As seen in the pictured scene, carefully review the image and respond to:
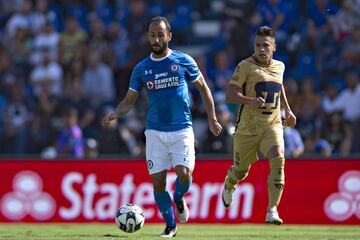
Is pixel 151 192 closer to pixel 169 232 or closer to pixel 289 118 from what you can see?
pixel 289 118

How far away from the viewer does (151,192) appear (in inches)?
710

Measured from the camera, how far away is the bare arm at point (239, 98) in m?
12.2

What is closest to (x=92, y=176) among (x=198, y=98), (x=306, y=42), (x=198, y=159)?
(x=198, y=159)

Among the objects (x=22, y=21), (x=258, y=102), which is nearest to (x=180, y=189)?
(x=258, y=102)

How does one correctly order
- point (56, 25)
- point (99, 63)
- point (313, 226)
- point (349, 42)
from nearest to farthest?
point (313, 226), point (349, 42), point (99, 63), point (56, 25)

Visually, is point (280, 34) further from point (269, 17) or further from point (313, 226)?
point (313, 226)

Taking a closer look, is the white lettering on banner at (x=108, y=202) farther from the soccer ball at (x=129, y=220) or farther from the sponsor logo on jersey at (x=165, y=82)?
the sponsor logo on jersey at (x=165, y=82)

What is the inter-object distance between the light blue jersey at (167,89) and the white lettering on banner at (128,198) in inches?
218

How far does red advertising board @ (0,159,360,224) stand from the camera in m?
17.4

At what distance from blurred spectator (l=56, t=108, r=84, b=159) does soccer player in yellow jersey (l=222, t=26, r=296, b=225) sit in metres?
7.83

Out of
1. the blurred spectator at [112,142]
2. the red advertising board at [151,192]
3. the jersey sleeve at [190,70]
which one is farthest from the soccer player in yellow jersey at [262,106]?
the blurred spectator at [112,142]

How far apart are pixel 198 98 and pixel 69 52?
4.03 metres

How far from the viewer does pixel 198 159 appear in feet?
59.3

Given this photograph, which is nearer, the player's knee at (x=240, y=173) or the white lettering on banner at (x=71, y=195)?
the player's knee at (x=240, y=173)
